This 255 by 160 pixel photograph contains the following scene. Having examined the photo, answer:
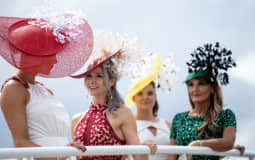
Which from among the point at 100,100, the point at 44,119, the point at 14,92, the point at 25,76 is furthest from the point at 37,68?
the point at 100,100

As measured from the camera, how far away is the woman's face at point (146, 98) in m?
5.29

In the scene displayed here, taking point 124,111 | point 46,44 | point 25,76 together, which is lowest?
point 124,111

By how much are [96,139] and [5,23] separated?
1357 millimetres

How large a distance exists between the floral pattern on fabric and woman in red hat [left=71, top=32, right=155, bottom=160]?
516mm

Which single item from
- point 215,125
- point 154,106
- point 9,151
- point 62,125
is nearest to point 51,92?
point 62,125

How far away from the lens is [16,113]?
10.4 feet

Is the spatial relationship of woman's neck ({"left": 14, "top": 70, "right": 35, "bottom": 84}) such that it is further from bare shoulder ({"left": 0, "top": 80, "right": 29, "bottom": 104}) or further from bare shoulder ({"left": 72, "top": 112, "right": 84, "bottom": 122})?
bare shoulder ({"left": 72, "top": 112, "right": 84, "bottom": 122})

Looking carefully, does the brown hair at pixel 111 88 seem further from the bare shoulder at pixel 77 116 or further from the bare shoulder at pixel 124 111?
the bare shoulder at pixel 77 116

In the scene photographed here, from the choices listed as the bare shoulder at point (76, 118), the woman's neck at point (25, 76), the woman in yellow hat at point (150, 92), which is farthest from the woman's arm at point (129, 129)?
the woman in yellow hat at point (150, 92)

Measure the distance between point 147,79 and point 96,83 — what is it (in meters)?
1.31

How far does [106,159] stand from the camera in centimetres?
378

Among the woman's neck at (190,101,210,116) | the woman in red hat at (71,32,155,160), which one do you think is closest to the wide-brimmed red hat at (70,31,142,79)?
the woman in red hat at (71,32,155,160)

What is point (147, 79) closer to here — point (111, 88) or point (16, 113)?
point (111, 88)

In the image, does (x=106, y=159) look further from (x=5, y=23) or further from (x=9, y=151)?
(x=5, y=23)
